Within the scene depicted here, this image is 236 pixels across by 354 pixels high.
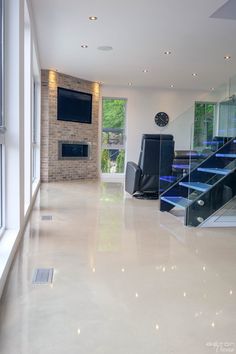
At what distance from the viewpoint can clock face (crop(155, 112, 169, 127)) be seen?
479 inches

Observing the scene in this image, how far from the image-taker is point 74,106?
10570mm

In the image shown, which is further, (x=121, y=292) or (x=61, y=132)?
(x=61, y=132)

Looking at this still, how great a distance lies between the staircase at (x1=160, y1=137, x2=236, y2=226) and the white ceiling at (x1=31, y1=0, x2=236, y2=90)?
2176mm

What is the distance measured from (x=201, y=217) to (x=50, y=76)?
22.7ft

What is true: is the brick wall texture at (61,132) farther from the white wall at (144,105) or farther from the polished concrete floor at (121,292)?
the polished concrete floor at (121,292)

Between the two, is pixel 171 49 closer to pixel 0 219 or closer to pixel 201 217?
pixel 201 217

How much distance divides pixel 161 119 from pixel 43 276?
1013cm

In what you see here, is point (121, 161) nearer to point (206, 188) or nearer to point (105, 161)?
point (105, 161)

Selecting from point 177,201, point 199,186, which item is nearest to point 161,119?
A: point 177,201

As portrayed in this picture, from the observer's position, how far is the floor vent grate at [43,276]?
2.62 metres

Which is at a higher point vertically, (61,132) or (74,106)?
(74,106)

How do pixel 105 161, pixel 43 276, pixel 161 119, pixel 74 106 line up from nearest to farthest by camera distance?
pixel 43 276 < pixel 74 106 < pixel 105 161 < pixel 161 119

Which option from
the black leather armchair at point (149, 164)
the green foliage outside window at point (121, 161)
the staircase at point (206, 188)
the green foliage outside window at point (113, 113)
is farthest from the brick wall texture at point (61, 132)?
the staircase at point (206, 188)

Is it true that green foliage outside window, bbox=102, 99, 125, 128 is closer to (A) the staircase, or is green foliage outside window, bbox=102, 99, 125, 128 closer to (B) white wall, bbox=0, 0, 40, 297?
(A) the staircase
